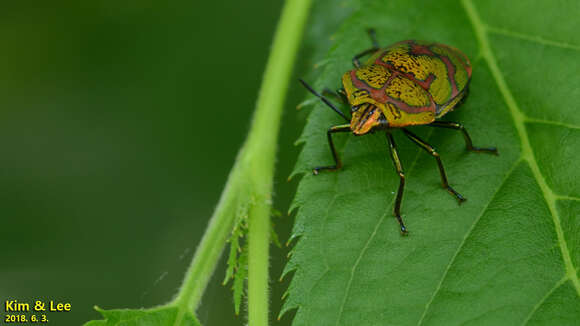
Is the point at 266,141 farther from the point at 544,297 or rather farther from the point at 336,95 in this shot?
the point at 544,297

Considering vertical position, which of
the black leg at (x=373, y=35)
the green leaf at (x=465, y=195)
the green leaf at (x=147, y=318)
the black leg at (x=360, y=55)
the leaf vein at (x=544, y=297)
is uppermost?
the black leg at (x=373, y=35)

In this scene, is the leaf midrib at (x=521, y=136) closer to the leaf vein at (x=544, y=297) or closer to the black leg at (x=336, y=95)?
the leaf vein at (x=544, y=297)

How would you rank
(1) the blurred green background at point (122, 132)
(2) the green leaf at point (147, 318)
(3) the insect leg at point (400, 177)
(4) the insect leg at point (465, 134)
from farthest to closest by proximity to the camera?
(1) the blurred green background at point (122, 132), (4) the insect leg at point (465, 134), (3) the insect leg at point (400, 177), (2) the green leaf at point (147, 318)

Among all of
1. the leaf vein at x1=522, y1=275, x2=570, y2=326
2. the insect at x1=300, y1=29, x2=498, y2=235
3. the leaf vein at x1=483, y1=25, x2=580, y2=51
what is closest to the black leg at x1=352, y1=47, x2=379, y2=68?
the insect at x1=300, y1=29, x2=498, y2=235

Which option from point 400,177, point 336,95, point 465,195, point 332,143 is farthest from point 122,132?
point 465,195

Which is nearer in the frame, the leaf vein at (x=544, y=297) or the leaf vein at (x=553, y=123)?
the leaf vein at (x=544, y=297)

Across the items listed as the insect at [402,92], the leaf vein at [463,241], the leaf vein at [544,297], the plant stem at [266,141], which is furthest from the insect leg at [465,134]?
the plant stem at [266,141]

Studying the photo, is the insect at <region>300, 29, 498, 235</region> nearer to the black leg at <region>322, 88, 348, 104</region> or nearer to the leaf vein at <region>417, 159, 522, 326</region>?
the black leg at <region>322, 88, 348, 104</region>
